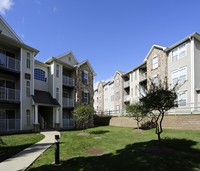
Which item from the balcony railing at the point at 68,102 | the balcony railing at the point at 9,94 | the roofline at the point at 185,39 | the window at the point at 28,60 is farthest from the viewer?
the balcony railing at the point at 68,102

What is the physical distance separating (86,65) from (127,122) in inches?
451

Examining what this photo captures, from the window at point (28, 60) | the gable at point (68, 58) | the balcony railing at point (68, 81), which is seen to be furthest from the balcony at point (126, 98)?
the window at point (28, 60)

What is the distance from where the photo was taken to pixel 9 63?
819 inches

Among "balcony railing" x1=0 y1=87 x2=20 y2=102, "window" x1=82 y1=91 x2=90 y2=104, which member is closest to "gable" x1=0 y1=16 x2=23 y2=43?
"balcony railing" x1=0 y1=87 x2=20 y2=102

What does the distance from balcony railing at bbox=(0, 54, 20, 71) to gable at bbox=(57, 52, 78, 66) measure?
7.60 m

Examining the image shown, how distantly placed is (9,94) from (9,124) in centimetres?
312

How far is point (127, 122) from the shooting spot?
28.0m

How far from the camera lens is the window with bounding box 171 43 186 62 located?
85.4 ft

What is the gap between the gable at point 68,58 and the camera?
29022mm

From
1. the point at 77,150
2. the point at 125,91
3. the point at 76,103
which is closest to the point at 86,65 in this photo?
the point at 76,103

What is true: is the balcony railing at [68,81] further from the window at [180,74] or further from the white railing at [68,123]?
the window at [180,74]

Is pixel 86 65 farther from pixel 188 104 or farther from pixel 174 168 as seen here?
pixel 174 168

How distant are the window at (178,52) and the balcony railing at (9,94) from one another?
68.2 feet

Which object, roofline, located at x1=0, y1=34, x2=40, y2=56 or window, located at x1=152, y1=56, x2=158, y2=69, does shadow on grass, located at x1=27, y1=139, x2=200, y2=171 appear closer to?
roofline, located at x1=0, y1=34, x2=40, y2=56
